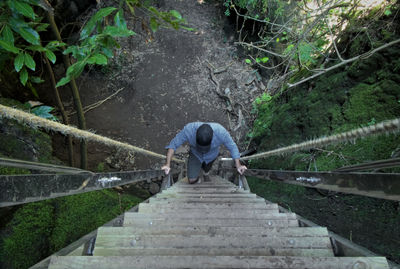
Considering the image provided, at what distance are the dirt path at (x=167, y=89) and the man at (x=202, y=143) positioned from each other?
7.97ft

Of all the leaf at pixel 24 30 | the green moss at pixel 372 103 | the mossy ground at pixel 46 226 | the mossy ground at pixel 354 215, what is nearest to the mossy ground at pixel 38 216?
the mossy ground at pixel 46 226

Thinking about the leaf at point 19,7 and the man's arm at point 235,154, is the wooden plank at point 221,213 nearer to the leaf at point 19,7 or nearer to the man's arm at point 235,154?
the man's arm at point 235,154

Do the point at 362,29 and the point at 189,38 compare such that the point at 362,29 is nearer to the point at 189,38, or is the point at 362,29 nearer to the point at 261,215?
the point at 261,215

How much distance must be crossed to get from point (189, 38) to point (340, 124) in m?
6.09

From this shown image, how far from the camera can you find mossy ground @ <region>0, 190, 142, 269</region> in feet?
5.99

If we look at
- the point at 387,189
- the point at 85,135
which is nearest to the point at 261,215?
the point at 387,189

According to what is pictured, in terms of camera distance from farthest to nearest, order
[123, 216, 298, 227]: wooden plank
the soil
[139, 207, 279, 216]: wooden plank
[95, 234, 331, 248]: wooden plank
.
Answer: the soil, [139, 207, 279, 216]: wooden plank, [123, 216, 298, 227]: wooden plank, [95, 234, 331, 248]: wooden plank

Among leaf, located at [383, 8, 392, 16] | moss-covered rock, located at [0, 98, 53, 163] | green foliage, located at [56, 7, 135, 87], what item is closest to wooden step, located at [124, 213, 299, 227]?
green foliage, located at [56, 7, 135, 87]

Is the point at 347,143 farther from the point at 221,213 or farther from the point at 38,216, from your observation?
the point at 38,216

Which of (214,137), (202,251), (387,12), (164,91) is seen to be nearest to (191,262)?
(202,251)

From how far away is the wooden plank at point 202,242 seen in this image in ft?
3.96

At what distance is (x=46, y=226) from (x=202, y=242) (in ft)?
6.19

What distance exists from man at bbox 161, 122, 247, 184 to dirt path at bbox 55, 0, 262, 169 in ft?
7.97

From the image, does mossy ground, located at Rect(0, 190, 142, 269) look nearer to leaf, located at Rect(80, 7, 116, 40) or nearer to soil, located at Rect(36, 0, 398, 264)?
leaf, located at Rect(80, 7, 116, 40)
